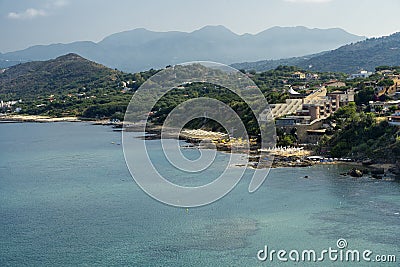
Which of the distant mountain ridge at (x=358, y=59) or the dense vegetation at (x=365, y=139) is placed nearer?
the dense vegetation at (x=365, y=139)

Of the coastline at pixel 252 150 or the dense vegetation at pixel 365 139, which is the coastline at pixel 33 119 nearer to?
the coastline at pixel 252 150

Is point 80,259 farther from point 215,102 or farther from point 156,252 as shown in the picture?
point 215,102

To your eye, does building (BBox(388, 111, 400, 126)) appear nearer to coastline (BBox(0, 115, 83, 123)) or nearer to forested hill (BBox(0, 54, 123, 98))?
coastline (BBox(0, 115, 83, 123))

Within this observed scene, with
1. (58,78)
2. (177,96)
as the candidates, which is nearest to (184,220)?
(177,96)

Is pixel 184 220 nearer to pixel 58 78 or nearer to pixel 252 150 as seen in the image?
pixel 252 150

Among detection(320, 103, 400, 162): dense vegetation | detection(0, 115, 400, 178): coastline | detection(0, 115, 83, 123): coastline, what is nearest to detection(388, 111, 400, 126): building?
detection(320, 103, 400, 162): dense vegetation

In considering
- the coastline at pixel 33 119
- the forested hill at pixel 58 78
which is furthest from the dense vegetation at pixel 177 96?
the coastline at pixel 33 119

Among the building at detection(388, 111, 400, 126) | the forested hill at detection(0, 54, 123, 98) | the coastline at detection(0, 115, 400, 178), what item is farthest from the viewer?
the forested hill at detection(0, 54, 123, 98)

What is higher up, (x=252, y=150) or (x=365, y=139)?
(x=365, y=139)

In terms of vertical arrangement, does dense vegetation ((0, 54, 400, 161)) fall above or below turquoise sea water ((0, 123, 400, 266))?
above
